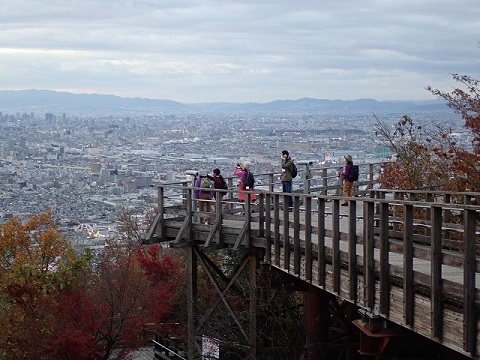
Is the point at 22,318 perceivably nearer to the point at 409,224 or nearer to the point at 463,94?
the point at 463,94

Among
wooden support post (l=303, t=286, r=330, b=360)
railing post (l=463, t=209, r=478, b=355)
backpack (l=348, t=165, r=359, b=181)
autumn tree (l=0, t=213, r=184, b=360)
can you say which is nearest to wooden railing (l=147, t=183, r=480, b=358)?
railing post (l=463, t=209, r=478, b=355)

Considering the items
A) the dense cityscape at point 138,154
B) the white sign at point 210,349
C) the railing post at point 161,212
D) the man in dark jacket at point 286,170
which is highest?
the man in dark jacket at point 286,170

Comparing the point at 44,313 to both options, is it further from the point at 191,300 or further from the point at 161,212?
the point at 191,300

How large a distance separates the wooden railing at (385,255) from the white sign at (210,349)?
1872 millimetres

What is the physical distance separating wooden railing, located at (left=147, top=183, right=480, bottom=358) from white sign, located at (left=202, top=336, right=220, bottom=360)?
6.14ft

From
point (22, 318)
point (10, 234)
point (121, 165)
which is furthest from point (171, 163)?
point (22, 318)

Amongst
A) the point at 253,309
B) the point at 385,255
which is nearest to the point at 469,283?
the point at 385,255

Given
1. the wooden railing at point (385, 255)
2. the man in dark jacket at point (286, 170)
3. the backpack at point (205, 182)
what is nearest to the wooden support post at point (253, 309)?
the wooden railing at point (385, 255)

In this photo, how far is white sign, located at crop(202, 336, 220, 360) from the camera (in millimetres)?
17344

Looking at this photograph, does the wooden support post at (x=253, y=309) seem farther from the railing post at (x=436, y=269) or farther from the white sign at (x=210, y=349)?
the railing post at (x=436, y=269)

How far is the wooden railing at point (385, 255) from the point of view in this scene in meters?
9.17

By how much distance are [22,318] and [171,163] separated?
72798 millimetres

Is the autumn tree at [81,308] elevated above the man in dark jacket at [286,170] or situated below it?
below

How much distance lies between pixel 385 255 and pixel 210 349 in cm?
777
